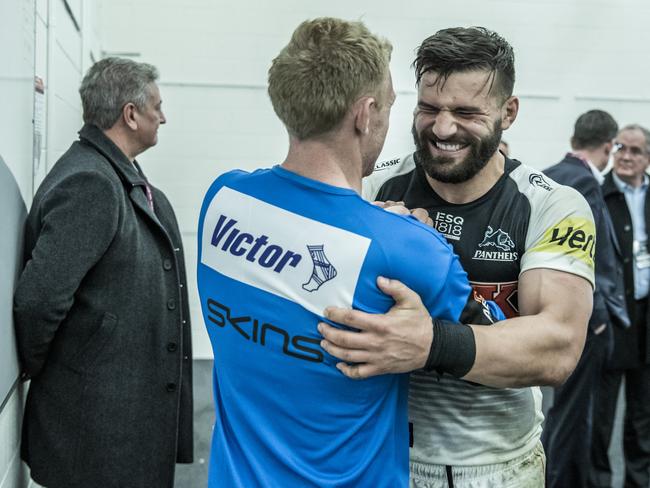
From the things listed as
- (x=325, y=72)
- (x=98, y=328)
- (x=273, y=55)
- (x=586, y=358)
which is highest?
(x=273, y=55)

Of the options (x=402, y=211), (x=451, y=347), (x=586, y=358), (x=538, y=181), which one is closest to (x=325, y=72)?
(x=402, y=211)

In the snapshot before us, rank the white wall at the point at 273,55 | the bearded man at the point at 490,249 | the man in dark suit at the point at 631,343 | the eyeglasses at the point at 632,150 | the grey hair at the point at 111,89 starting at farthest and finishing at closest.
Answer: the white wall at the point at 273,55 → the eyeglasses at the point at 632,150 → the man in dark suit at the point at 631,343 → the grey hair at the point at 111,89 → the bearded man at the point at 490,249

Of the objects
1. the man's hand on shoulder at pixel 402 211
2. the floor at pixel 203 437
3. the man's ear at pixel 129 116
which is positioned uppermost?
the man's ear at pixel 129 116

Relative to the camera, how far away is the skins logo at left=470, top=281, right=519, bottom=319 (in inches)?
62.6

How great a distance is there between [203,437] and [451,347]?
10.8 feet

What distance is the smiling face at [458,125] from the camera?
5.32ft

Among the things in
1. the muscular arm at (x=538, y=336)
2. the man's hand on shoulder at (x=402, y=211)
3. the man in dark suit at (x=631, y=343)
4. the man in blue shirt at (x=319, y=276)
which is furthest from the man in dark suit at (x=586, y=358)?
the man in blue shirt at (x=319, y=276)

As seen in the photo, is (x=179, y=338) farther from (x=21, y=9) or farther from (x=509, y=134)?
(x=509, y=134)

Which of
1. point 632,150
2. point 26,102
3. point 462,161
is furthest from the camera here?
point 632,150

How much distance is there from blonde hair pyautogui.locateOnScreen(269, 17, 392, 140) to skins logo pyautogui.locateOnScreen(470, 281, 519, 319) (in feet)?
1.61

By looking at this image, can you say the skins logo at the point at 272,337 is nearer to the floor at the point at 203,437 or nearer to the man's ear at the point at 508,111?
the man's ear at the point at 508,111

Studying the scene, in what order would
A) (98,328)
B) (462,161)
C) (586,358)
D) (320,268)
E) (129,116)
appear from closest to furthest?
(320,268) < (462,161) < (98,328) < (129,116) < (586,358)

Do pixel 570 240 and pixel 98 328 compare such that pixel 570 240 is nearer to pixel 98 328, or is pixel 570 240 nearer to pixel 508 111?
pixel 508 111

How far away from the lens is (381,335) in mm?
1273
